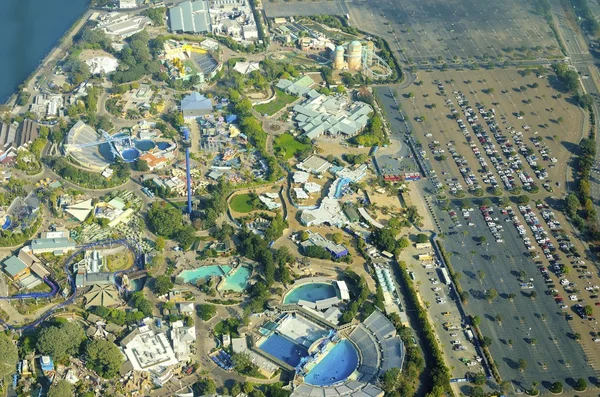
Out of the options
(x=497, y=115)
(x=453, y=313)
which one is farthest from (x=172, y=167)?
(x=497, y=115)

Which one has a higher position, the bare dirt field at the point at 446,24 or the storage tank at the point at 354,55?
the storage tank at the point at 354,55

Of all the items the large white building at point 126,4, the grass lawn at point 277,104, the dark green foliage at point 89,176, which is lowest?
the grass lawn at point 277,104

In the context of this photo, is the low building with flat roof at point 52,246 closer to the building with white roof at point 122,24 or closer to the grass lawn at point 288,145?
the grass lawn at point 288,145

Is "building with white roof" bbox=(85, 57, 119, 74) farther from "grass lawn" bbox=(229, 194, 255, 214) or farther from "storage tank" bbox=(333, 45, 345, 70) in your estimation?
"grass lawn" bbox=(229, 194, 255, 214)

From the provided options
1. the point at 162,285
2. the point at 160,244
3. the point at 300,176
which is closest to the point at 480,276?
the point at 300,176

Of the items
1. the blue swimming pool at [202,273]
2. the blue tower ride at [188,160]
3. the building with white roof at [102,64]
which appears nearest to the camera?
the blue swimming pool at [202,273]

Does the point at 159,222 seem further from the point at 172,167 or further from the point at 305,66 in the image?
the point at 305,66

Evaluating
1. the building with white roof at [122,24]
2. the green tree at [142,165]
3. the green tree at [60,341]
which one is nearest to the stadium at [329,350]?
the green tree at [60,341]
